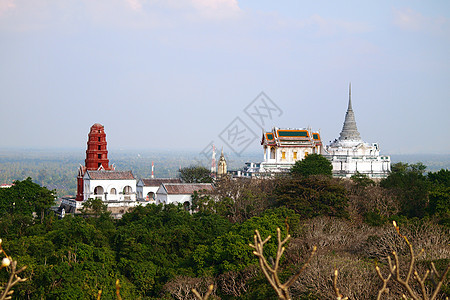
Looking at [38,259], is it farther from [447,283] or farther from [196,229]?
[447,283]

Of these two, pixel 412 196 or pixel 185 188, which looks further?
pixel 185 188

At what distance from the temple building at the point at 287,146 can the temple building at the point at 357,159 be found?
2495 millimetres

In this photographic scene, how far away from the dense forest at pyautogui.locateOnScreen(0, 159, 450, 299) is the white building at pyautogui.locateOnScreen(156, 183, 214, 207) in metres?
1.30

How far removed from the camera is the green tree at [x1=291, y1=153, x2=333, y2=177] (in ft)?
178

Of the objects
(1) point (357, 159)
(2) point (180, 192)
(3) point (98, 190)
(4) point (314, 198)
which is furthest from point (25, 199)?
(1) point (357, 159)

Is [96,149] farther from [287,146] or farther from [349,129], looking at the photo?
[349,129]

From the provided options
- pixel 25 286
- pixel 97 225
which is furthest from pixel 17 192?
pixel 25 286

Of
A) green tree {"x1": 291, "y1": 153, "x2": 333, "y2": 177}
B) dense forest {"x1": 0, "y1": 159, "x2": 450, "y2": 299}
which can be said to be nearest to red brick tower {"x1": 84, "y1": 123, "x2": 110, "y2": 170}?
dense forest {"x1": 0, "y1": 159, "x2": 450, "y2": 299}

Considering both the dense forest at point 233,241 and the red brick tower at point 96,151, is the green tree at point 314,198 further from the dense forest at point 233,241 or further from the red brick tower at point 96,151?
the red brick tower at point 96,151

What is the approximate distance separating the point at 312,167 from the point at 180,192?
11663 millimetres

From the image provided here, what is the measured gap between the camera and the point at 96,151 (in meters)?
56.8

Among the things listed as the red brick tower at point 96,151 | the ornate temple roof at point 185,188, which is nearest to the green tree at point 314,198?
the ornate temple roof at point 185,188

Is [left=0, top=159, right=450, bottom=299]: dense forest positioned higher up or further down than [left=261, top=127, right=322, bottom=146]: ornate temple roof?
further down

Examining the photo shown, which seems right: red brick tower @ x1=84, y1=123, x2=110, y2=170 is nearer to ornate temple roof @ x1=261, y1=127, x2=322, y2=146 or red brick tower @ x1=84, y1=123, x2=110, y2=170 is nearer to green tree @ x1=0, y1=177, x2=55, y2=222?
green tree @ x1=0, y1=177, x2=55, y2=222
